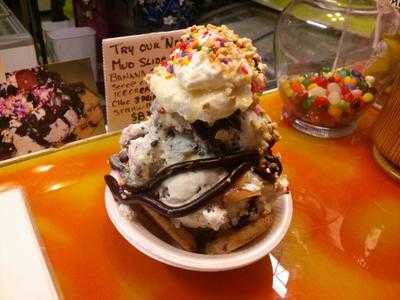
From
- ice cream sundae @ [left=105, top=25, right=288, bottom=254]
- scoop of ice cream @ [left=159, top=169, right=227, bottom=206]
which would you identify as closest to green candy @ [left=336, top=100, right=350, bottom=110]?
ice cream sundae @ [left=105, top=25, right=288, bottom=254]

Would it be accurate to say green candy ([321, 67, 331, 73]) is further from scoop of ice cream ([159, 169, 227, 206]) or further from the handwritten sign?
scoop of ice cream ([159, 169, 227, 206])

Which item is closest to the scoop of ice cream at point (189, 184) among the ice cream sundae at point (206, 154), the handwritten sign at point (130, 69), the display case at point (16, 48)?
the ice cream sundae at point (206, 154)

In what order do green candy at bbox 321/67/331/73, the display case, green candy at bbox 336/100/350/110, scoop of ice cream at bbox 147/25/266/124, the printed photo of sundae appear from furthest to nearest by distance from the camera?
the display case, green candy at bbox 321/67/331/73, green candy at bbox 336/100/350/110, the printed photo of sundae, scoop of ice cream at bbox 147/25/266/124

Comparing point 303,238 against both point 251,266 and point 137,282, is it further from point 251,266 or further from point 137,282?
point 137,282

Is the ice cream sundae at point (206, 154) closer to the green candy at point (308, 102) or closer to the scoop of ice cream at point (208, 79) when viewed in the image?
the scoop of ice cream at point (208, 79)

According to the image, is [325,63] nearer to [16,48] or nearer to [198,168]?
[198,168]

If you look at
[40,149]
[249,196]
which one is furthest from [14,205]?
[249,196]
